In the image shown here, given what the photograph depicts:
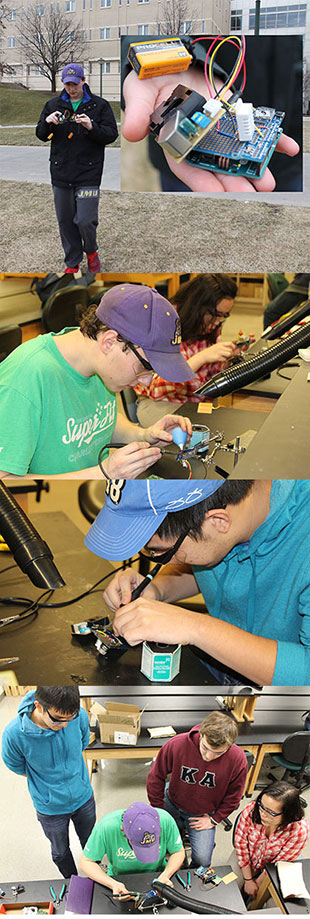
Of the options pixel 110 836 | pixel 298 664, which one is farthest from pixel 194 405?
pixel 110 836

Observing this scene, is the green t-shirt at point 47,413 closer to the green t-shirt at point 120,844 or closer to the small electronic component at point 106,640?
the small electronic component at point 106,640

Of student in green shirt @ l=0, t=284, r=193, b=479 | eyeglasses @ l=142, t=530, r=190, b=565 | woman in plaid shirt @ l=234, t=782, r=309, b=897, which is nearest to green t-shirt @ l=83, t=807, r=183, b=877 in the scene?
woman in plaid shirt @ l=234, t=782, r=309, b=897

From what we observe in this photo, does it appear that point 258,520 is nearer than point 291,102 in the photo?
Yes

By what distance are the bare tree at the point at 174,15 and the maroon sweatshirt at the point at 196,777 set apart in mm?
3532

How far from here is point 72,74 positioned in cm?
369

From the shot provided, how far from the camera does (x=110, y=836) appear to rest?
1548mm

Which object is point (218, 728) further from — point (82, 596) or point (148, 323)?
point (148, 323)

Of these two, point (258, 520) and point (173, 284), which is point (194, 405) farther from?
point (258, 520)

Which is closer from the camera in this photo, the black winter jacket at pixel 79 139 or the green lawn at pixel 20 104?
the black winter jacket at pixel 79 139

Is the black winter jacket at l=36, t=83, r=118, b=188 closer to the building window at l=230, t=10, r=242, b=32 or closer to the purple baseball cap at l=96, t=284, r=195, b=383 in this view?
the building window at l=230, t=10, r=242, b=32

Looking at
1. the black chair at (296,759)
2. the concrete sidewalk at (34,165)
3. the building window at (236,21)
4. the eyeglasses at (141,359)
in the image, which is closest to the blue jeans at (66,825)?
the black chair at (296,759)

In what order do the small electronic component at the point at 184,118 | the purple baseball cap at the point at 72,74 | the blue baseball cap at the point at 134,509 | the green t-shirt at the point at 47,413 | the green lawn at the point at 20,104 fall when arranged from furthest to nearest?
the green lawn at the point at 20,104, the purple baseball cap at the point at 72,74, the small electronic component at the point at 184,118, the green t-shirt at the point at 47,413, the blue baseball cap at the point at 134,509

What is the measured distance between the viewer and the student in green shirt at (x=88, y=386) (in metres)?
1.48

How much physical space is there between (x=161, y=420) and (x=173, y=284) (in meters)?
0.44
